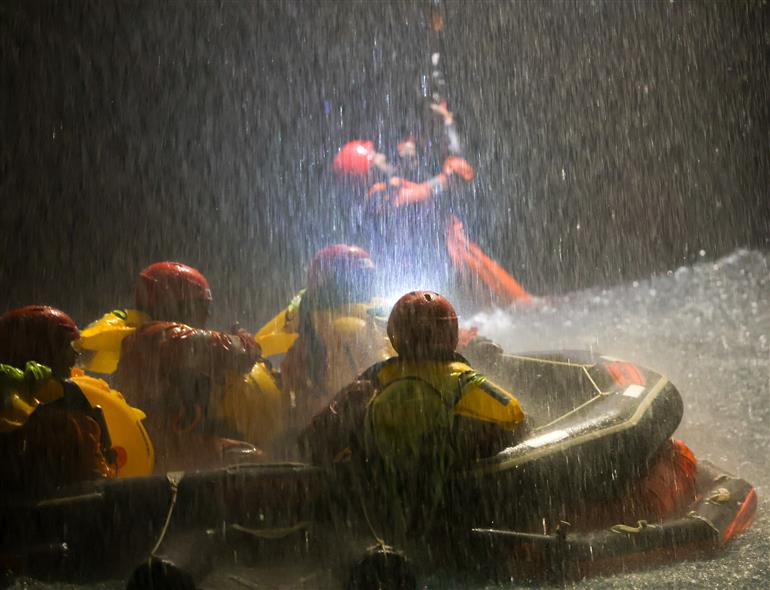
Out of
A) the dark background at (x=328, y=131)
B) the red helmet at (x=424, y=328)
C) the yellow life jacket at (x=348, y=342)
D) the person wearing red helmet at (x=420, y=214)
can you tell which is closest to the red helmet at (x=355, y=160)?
the person wearing red helmet at (x=420, y=214)

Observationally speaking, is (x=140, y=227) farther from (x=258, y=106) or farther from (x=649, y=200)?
(x=649, y=200)

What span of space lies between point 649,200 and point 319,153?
4.22 m

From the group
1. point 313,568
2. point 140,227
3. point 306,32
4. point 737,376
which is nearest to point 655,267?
point 737,376

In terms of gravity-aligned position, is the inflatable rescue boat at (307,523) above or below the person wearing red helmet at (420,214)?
below

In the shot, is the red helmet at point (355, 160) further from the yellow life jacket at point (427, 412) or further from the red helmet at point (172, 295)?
the yellow life jacket at point (427, 412)

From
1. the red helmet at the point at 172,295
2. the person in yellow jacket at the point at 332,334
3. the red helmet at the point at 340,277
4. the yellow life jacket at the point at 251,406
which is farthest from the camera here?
the red helmet at the point at 340,277

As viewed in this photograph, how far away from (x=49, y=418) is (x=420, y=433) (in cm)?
143

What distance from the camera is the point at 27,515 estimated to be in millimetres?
2906

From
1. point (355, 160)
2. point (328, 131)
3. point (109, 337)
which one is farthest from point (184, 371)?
point (328, 131)

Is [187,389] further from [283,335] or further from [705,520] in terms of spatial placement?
[705,520]

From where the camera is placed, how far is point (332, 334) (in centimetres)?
422

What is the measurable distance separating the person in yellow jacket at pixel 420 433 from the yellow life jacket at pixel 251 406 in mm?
738

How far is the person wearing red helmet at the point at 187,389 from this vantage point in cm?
357

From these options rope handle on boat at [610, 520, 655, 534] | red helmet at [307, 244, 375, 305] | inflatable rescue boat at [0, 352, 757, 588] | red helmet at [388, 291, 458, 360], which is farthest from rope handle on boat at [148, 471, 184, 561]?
rope handle on boat at [610, 520, 655, 534]
